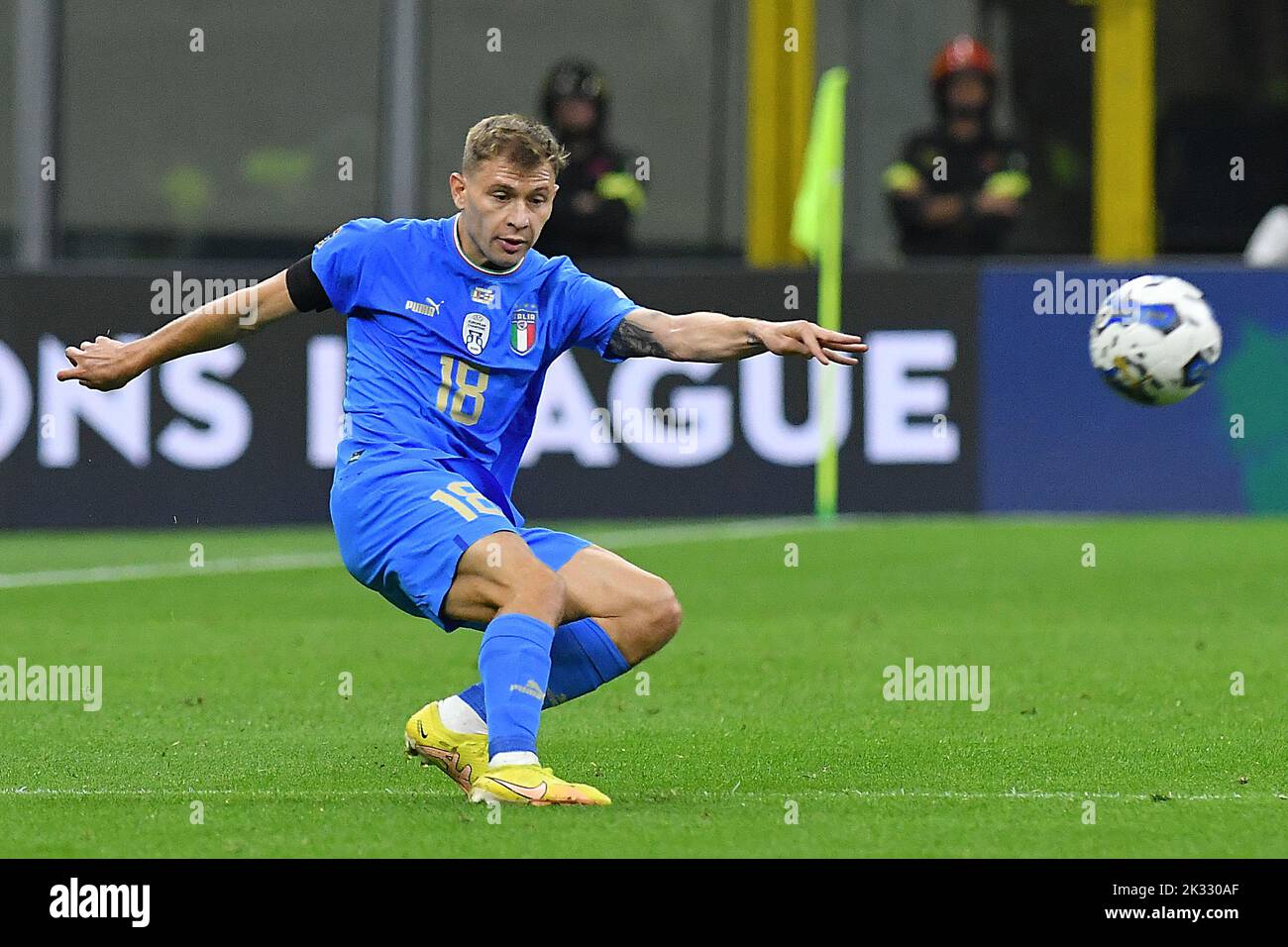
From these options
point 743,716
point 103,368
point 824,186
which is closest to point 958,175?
point 824,186

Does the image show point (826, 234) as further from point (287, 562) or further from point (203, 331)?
point (203, 331)

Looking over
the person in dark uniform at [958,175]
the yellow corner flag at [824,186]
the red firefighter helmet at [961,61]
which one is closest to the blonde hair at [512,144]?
the yellow corner flag at [824,186]

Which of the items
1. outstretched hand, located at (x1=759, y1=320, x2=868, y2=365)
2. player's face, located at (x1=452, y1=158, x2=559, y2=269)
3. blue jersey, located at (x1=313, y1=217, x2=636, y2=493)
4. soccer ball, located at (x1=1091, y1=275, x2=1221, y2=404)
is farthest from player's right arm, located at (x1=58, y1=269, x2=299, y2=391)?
soccer ball, located at (x1=1091, y1=275, x2=1221, y2=404)

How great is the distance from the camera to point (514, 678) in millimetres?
5973

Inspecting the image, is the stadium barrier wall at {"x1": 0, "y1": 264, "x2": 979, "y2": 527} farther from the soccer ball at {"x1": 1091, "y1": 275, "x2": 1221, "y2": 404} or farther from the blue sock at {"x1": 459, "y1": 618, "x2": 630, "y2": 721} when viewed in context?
the blue sock at {"x1": 459, "y1": 618, "x2": 630, "y2": 721}

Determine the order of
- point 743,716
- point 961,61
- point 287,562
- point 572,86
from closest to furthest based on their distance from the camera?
1. point 743,716
2. point 287,562
3. point 572,86
4. point 961,61

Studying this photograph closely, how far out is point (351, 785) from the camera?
21.2 feet

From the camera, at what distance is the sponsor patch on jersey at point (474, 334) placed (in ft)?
21.0

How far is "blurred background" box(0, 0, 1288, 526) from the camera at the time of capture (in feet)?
50.3

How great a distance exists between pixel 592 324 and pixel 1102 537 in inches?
328

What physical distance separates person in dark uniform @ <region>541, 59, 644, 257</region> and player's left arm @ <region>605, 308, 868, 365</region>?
11.0m

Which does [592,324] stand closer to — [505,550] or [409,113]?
[505,550]

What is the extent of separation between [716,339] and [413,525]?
3.19 feet
